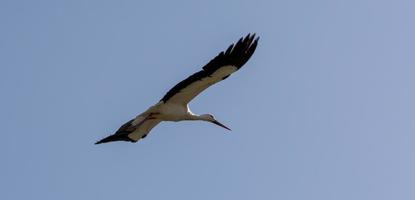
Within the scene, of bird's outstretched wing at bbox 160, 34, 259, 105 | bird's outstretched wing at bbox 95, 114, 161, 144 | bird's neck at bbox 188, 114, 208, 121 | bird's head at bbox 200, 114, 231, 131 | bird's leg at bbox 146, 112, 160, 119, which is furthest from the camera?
bird's head at bbox 200, 114, 231, 131

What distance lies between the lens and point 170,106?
31891 mm

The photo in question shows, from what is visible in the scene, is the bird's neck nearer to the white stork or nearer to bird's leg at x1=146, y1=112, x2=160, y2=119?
the white stork

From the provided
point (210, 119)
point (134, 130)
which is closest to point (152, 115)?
point (134, 130)

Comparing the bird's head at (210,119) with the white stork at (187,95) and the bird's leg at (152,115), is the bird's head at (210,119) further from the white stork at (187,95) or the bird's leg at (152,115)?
the bird's leg at (152,115)

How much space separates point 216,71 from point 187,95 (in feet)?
5.04

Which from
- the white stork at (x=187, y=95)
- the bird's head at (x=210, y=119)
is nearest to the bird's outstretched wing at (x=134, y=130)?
the white stork at (x=187, y=95)

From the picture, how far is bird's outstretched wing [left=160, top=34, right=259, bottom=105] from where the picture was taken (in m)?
29.6

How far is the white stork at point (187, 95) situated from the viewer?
2975 cm

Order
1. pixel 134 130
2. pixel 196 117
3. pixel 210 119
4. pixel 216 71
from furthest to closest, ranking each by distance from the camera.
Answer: pixel 210 119 < pixel 134 130 < pixel 196 117 < pixel 216 71

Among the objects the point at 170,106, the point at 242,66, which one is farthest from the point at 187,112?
the point at 242,66

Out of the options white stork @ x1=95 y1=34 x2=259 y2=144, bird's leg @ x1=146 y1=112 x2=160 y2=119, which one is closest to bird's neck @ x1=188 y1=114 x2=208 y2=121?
white stork @ x1=95 y1=34 x2=259 y2=144

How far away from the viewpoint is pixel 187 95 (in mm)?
31531

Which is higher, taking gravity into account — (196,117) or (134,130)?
(196,117)

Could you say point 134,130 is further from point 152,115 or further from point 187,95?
point 187,95
